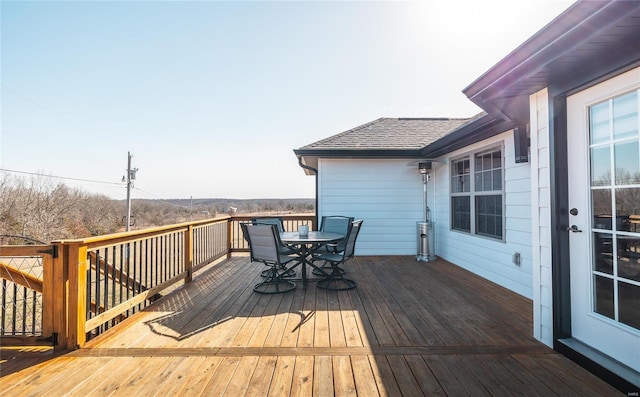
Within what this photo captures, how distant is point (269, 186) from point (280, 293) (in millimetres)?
19785

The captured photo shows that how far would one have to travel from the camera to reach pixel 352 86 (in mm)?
6965

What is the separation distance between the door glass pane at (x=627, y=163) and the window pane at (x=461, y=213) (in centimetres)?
301

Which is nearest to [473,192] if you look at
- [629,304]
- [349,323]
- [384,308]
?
[384,308]

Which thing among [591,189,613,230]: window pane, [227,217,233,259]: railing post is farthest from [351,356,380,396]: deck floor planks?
[227,217,233,259]: railing post

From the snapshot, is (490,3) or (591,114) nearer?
(591,114)

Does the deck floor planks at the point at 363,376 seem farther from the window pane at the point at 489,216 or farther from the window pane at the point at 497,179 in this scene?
the window pane at the point at 497,179

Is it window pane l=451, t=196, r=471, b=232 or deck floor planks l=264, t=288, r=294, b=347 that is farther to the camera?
window pane l=451, t=196, r=471, b=232

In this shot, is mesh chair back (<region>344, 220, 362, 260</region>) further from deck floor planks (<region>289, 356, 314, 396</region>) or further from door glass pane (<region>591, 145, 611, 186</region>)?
door glass pane (<region>591, 145, 611, 186</region>)

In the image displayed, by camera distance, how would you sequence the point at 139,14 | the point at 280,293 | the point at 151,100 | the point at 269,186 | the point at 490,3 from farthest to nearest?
the point at 269,186 < the point at 151,100 < the point at 139,14 < the point at 280,293 < the point at 490,3

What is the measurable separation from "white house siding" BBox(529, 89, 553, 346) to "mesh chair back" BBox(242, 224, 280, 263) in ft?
8.49

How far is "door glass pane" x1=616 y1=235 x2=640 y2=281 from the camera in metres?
1.60

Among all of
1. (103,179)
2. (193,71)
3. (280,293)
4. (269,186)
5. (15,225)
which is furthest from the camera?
(269,186)

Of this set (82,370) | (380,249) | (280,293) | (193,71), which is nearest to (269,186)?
(193,71)

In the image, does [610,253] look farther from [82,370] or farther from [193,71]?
[193,71]
